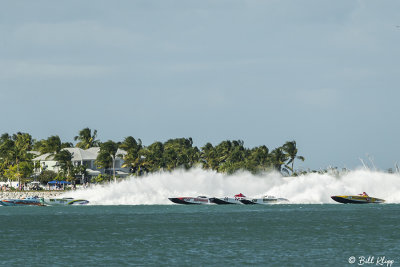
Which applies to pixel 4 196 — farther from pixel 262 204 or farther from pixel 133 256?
pixel 133 256

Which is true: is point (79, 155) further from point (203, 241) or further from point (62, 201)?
point (203, 241)

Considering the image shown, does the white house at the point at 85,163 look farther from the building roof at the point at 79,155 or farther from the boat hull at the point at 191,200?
the boat hull at the point at 191,200

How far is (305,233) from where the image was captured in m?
66.1

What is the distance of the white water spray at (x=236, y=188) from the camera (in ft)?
431

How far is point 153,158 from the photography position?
176m

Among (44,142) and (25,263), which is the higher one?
(44,142)

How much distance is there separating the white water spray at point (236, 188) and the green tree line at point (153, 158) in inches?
1011

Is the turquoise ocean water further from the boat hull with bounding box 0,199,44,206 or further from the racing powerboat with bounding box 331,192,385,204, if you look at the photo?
the boat hull with bounding box 0,199,44,206

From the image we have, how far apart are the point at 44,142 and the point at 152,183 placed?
66.7m

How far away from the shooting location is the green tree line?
167875mm

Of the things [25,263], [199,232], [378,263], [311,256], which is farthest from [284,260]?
[199,232]

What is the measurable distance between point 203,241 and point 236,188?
84827 millimetres

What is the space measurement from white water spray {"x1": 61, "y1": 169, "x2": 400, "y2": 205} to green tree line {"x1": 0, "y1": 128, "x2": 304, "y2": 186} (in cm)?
2568
